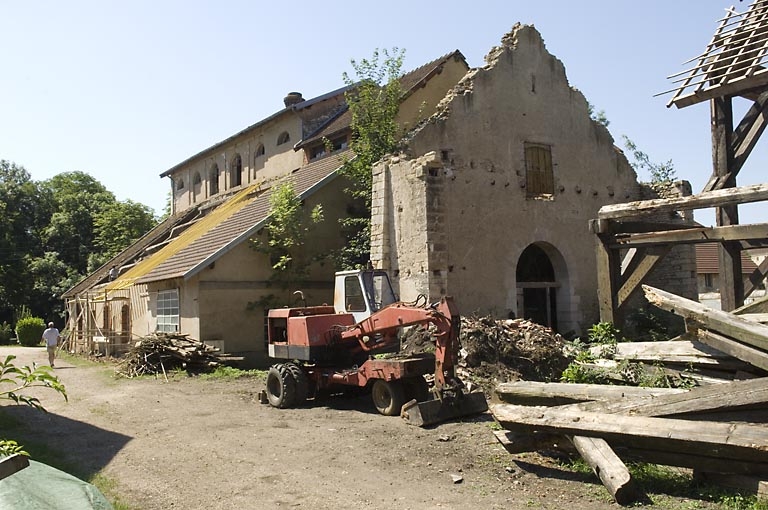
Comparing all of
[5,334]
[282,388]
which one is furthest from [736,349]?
[5,334]

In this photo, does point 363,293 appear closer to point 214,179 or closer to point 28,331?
point 214,179

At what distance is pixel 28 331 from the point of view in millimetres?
35312

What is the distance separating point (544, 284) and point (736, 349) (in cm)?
1093

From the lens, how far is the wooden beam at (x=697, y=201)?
27.1 ft

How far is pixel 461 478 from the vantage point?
20.7 feet

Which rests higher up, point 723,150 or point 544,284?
point 723,150

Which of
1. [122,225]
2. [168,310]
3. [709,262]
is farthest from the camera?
[122,225]

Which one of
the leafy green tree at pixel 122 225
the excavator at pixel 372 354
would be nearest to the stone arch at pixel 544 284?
the excavator at pixel 372 354

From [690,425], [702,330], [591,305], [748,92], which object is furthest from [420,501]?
[591,305]

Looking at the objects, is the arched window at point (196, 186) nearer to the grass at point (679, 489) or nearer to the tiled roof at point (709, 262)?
the tiled roof at point (709, 262)

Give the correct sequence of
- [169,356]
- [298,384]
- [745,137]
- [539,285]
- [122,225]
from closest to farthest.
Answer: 1. [298,384]
2. [745,137]
3. [169,356]
4. [539,285]
5. [122,225]

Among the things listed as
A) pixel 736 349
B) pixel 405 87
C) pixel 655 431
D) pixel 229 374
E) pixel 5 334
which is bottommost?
pixel 229 374

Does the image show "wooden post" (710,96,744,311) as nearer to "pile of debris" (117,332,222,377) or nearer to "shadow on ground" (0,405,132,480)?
"shadow on ground" (0,405,132,480)

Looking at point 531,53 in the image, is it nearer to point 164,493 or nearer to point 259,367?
point 259,367
